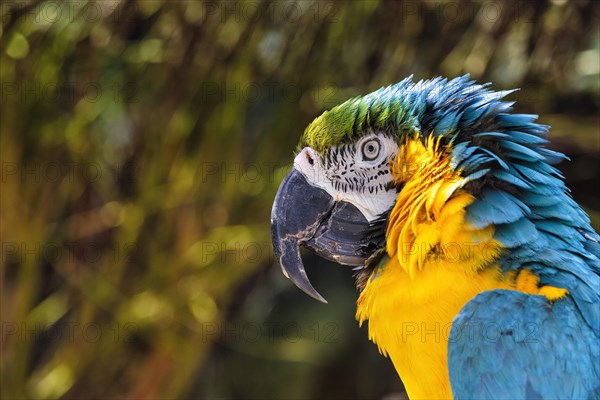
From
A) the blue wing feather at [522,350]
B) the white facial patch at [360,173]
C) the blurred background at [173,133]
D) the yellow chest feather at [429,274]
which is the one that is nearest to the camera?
the blue wing feather at [522,350]

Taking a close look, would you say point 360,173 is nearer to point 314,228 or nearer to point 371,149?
point 371,149

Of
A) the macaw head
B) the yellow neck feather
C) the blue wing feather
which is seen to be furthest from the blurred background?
the blue wing feather

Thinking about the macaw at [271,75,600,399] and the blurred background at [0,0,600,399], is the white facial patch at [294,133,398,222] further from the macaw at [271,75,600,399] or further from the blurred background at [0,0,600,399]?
the blurred background at [0,0,600,399]

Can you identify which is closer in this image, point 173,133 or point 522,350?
point 522,350

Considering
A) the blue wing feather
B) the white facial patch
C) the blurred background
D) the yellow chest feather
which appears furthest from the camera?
the blurred background

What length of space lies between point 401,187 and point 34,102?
3043 mm

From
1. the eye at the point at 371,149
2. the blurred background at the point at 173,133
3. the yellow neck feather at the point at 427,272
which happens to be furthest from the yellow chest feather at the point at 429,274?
the blurred background at the point at 173,133

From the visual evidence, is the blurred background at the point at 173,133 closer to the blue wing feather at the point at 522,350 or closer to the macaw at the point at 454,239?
the macaw at the point at 454,239

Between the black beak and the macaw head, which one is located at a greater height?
the macaw head

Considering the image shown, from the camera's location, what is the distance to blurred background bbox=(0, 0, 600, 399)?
3.93 m

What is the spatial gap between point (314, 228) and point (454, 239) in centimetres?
45

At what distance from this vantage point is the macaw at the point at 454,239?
1.59 m

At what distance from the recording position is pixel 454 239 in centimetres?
168

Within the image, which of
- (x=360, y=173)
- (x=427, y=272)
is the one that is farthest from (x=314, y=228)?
(x=427, y=272)
